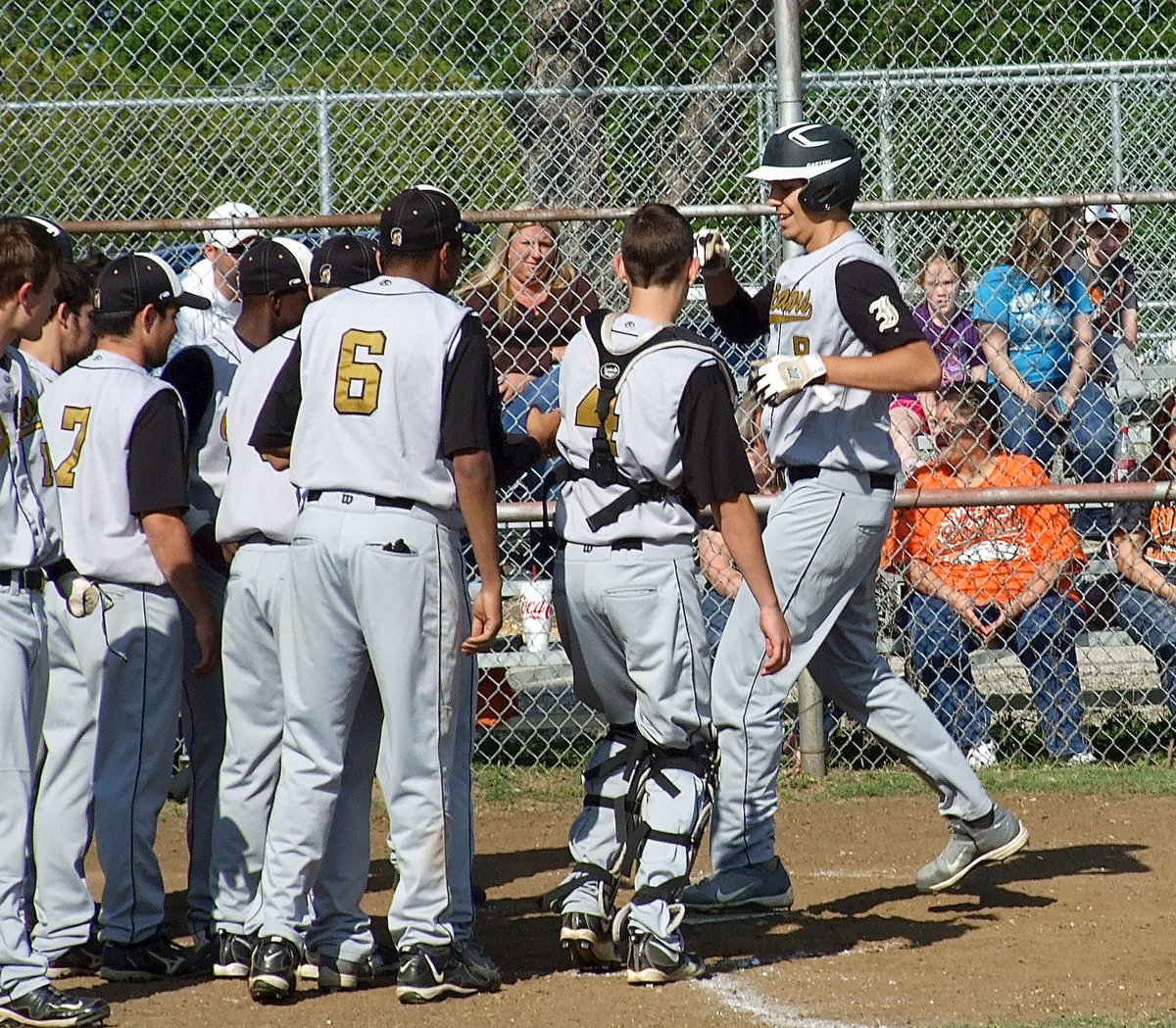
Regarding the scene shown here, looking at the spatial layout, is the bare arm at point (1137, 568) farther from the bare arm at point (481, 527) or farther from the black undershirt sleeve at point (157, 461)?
the black undershirt sleeve at point (157, 461)

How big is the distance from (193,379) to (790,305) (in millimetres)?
1770

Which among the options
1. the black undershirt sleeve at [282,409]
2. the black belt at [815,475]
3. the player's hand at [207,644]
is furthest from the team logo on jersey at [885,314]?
the player's hand at [207,644]

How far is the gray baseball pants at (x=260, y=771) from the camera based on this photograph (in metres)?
4.28

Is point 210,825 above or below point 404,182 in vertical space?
below

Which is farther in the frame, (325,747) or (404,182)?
(404,182)

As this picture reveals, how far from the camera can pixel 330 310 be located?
13.4ft

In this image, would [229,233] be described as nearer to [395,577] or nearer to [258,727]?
[258,727]

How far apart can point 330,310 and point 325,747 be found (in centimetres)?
110

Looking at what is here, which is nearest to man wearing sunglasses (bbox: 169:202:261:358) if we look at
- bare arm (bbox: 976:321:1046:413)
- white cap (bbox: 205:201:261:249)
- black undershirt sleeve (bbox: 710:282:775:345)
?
white cap (bbox: 205:201:261:249)

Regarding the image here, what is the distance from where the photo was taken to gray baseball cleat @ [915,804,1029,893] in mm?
4910

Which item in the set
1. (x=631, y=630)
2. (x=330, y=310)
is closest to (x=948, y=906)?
(x=631, y=630)

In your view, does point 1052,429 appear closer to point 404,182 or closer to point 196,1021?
point 404,182

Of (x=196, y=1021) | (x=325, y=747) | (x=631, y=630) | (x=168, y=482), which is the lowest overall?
(x=196, y=1021)

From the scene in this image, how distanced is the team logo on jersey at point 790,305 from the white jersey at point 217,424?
62.4 inches
